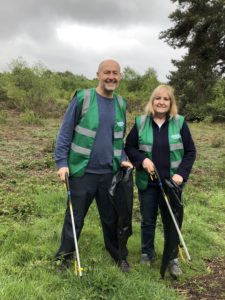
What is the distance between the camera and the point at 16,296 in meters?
3.49

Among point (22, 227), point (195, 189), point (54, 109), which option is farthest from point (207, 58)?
point (22, 227)

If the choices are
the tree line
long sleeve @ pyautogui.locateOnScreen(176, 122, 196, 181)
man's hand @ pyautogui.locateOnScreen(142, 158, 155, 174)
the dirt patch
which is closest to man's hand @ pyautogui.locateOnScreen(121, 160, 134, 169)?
man's hand @ pyautogui.locateOnScreen(142, 158, 155, 174)

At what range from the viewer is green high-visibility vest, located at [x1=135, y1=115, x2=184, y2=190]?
178 inches

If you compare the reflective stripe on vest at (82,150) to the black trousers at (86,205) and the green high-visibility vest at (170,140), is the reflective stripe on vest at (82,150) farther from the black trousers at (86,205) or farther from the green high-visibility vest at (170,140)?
the green high-visibility vest at (170,140)

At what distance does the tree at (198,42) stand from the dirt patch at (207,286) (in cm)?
1980

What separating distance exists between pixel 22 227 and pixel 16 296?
75.8 inches

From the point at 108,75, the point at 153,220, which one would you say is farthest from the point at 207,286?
the point at 108,75

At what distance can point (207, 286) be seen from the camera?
4.43 m

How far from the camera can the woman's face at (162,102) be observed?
4.47 metres

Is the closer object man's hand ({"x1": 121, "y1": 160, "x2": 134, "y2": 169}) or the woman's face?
man's hand ({"x1": 121, "y1": 160, "x2": 134, "y2": 169})

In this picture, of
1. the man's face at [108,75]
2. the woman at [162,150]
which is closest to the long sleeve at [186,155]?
the woman at [162,150]

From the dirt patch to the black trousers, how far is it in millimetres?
711

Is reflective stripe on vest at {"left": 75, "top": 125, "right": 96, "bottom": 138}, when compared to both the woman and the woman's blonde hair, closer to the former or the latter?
the woman

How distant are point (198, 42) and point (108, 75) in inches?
898
